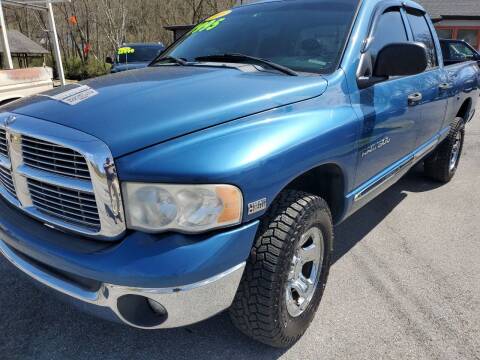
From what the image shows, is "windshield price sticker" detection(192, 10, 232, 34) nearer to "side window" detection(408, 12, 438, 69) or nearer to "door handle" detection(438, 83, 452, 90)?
"side window" detection(408, 12, 438, 69)

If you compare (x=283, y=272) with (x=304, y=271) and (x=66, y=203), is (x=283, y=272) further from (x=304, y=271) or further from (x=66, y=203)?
(x=66, y=203)

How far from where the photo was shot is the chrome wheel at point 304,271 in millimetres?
2156

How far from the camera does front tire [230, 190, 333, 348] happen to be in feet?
6.19

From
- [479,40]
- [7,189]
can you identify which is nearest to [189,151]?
[7,189]

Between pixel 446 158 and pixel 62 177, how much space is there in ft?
14.3

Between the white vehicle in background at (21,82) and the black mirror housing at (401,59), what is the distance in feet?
11.9

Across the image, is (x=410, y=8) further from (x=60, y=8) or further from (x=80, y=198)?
(x=60, y=8)

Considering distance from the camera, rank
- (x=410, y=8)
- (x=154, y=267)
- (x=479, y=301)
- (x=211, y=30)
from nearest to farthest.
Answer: (x=154, y=267) < (x=479, y=301) < (x=211, y=30) < (x=410, y=8)

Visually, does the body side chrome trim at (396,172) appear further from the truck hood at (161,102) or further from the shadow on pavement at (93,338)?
the shadow on pavement at (93,338)

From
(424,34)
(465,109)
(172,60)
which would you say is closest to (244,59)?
(172,60)

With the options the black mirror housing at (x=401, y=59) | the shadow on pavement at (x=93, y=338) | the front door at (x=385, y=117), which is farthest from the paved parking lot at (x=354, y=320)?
the black mirror housing at (x=401, y=59)

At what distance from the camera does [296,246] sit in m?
2.00

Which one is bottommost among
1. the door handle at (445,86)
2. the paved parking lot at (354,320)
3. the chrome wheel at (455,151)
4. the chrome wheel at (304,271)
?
the paved parking lot at (354,320)

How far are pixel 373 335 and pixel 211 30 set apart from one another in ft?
7.93
